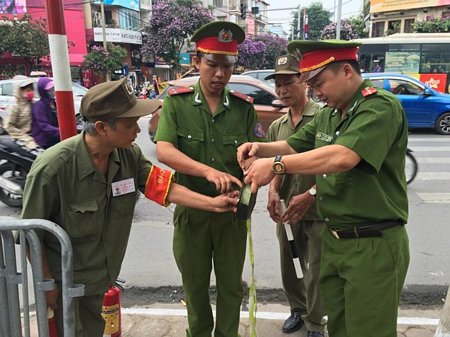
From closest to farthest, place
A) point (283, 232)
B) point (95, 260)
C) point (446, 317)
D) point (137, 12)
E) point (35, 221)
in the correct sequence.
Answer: point (35, 221)
point (95, 260)
point (446, 317)
point (283, 232)
point (137, 12)

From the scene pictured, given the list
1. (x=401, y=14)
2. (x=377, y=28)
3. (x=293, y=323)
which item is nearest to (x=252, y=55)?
(x=377, y=28)

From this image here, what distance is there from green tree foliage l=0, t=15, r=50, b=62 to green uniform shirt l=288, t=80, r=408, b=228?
977 inches

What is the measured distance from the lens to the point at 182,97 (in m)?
2.32

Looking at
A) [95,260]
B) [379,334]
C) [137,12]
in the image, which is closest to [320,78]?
[379,334]

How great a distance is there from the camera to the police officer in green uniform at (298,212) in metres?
2.47

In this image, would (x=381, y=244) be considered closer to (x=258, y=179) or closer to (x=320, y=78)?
(x=258, y=179)

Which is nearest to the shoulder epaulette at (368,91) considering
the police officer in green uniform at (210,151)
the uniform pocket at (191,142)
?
the police officer in green uniform at (210,151)

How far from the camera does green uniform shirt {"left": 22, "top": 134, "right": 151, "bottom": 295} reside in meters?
1.67

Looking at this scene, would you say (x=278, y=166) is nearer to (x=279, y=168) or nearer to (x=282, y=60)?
(x=279, y=168)

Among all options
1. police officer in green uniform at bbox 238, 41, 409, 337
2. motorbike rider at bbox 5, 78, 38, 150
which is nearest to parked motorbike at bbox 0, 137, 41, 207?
motorbike rider at bbox 5, 78, 38, 150

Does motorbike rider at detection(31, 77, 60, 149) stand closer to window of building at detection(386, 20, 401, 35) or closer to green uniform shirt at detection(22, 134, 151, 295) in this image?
green uniform shirt at detection(22, 134, 151, 295)

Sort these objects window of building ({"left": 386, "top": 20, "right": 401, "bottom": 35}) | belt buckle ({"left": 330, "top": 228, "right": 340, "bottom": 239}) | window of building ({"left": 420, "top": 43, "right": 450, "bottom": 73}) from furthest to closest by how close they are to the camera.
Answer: window of building ({"left": 386, "top": 20, "right": 401, "bottom": 35})
window of building ({"left": 420, "top": 43, "right": 450, "bottom": 73})
belt buckle ({"left": 330, "top": 228, "right": 340, "bottom": 239})

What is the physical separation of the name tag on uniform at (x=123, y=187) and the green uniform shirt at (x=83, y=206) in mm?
20

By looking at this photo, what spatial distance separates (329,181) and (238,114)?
73 cm
